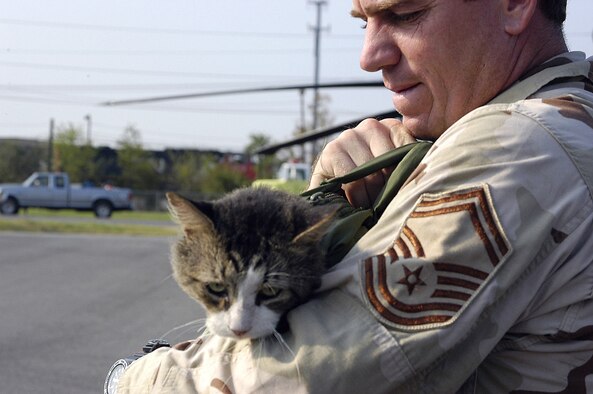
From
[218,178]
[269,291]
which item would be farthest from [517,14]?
[218,178]

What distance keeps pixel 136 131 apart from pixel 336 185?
57.3 metres

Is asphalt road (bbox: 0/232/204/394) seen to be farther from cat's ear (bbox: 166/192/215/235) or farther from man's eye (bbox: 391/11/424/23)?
man's eye (bbox: 391/11/424/23)

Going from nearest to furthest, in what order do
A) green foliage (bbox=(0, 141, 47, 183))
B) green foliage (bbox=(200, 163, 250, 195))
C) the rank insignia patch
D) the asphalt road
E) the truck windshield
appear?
the rank insignia patch
the asphalt road
the truck windshield
green foliage (bbox=(0, 141, 47, 183))
green foliage (bbox=(200, 163, 250, 195))

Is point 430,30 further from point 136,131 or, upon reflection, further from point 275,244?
point 136,131

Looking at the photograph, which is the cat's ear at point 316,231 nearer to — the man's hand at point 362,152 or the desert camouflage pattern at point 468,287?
the desert camouflage pattern at point 468,287

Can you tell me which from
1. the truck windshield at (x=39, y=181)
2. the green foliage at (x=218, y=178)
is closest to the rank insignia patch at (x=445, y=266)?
the truck windshield at (x=39, y=181)

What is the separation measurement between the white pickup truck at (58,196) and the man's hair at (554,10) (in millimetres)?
38694

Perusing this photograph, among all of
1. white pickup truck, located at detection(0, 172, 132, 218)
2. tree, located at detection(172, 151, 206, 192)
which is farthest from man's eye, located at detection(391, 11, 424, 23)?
tree, located at detection(172, 151, 206, 192)

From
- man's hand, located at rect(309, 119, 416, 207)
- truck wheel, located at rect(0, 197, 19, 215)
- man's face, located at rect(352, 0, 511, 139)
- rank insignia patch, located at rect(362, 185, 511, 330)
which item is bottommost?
truck wheel, located at rect(0, 197, 19, 215)

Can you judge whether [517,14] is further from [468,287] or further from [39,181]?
[39,181]

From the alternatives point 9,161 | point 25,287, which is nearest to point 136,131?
point 9,161

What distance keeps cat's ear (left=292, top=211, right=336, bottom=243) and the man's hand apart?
341 mm

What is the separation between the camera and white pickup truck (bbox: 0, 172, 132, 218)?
38.9 meters

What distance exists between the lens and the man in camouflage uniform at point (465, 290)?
1747mm
